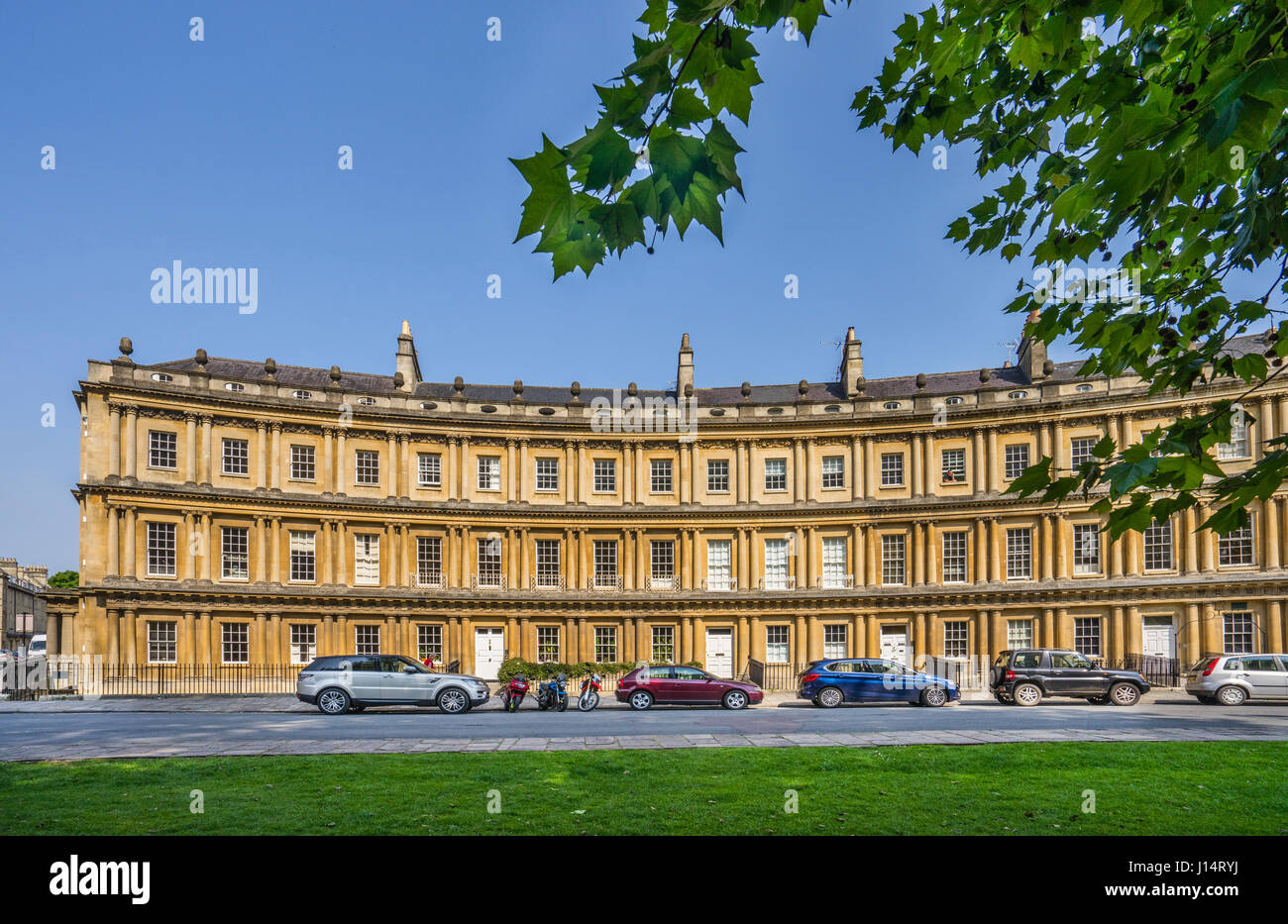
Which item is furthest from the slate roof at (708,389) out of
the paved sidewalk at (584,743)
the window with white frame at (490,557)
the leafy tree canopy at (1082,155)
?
the leafy tree canopy at (1082,155)

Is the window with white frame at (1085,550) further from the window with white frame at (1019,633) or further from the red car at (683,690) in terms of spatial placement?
the red car at (683,690)

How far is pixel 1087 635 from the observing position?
35531mm

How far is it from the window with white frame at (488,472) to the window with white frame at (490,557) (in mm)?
2370

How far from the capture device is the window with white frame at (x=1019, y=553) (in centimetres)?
3678

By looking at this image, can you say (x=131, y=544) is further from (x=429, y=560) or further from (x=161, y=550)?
(x=429, y=560)

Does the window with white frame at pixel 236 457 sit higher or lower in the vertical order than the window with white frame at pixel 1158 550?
higher

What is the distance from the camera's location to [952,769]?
10.3m

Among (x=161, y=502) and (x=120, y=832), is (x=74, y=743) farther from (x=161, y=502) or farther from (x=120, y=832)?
(x=161, y=502)

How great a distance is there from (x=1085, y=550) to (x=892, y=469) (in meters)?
8.48

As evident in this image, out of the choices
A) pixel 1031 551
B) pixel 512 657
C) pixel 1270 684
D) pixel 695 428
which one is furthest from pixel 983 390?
pixel 512 657

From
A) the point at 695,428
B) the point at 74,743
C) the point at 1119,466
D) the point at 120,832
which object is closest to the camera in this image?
the point at 1119,466

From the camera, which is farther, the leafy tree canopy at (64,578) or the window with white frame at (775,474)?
the leafy tree canopy at (64,578)

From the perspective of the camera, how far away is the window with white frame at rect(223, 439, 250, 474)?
35750mm

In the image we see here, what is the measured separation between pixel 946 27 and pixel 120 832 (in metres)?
8.53
